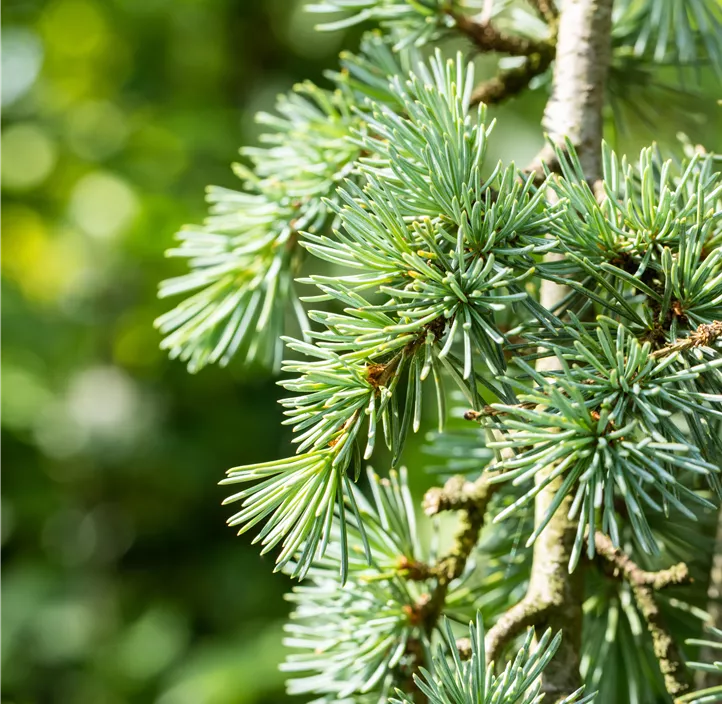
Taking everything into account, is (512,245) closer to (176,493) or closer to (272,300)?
(272,300)

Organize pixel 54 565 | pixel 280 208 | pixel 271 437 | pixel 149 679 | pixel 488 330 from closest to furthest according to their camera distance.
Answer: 1. pixel 488 330
2. pixel 280 208
3. pixel 149 679
4. pixel 54 565
5. pixel 271 437

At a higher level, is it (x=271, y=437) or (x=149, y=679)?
(x=271, y=437)

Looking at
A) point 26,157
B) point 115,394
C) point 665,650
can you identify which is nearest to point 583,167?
point 665,650

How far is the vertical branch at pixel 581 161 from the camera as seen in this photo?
0.32 metres

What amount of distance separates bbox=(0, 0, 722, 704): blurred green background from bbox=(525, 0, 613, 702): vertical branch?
51.9 inches

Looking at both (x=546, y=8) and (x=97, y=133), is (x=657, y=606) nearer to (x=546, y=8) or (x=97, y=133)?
(x=546, y=8)

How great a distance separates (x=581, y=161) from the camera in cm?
34

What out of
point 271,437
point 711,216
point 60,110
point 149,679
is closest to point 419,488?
point 271,437

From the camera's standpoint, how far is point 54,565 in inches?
73.6

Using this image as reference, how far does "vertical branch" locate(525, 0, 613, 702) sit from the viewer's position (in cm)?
32

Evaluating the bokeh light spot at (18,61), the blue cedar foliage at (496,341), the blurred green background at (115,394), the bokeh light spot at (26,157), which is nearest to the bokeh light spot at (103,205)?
the blurred green background at (115,394)

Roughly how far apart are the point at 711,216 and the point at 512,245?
0.07 m

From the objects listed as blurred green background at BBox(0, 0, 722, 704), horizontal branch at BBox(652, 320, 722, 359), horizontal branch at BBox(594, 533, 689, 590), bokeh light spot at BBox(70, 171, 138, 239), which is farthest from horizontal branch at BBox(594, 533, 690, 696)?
bokeh light spot at BBox(70, 171, 138, 239)

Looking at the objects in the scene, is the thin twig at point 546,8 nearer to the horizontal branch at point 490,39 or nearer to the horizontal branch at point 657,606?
the horizontal branch at point 490,39
